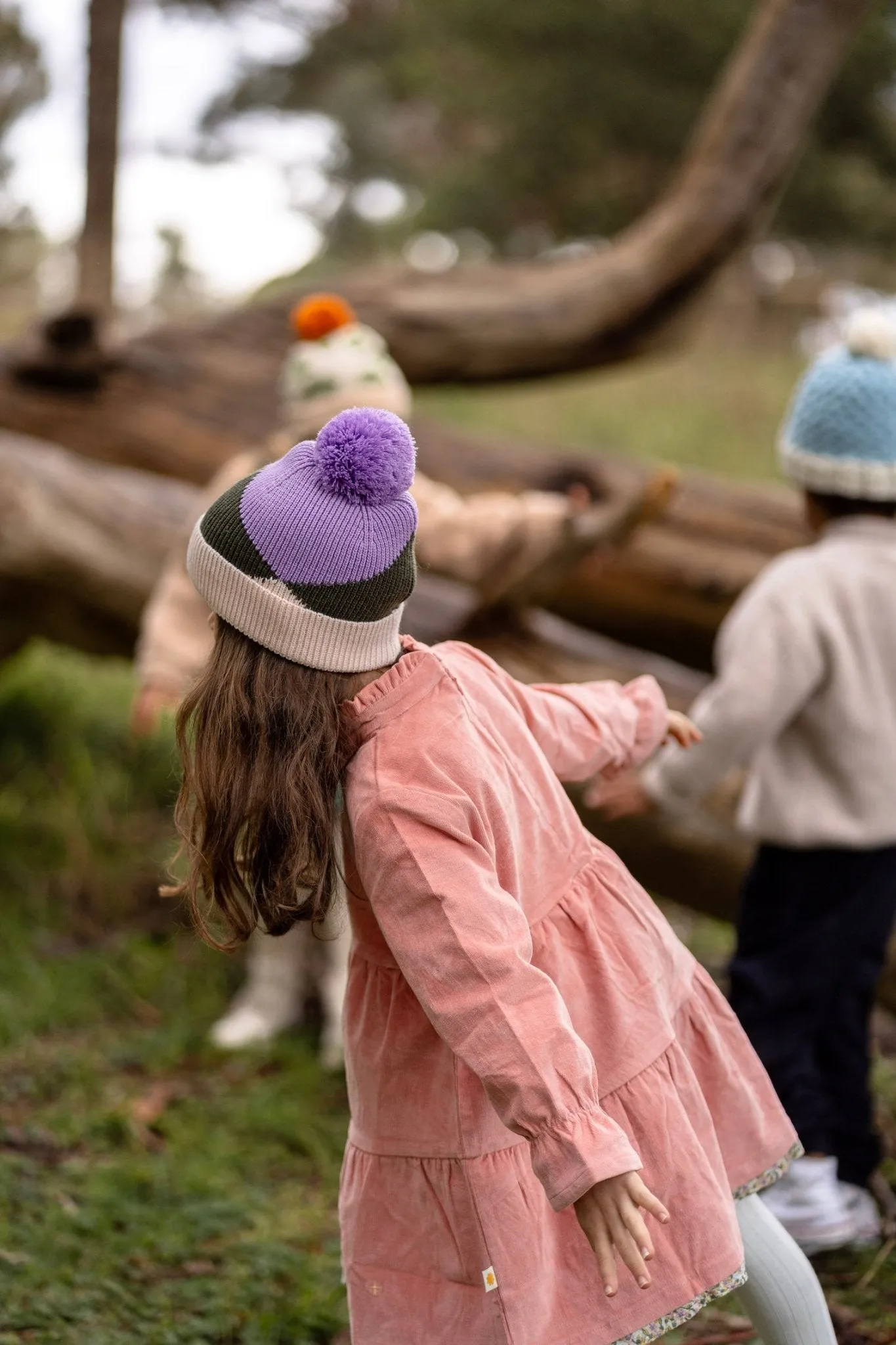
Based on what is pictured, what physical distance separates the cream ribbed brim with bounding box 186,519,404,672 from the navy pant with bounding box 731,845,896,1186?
4.09 ft

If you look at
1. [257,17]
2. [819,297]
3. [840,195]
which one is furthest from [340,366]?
[819,297]

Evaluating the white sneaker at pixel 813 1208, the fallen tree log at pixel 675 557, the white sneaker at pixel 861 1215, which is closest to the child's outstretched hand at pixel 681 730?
the white sneaker at pixel 813 1208

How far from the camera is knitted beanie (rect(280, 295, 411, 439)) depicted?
317 centimetres

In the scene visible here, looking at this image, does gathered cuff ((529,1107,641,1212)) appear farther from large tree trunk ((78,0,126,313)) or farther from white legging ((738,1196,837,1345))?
large tree trunk ((78,0,126,313))

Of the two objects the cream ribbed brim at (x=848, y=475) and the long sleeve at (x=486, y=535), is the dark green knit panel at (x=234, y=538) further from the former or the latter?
the long sleeve at (x=486, y=535)

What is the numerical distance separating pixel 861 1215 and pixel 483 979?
4.94ft

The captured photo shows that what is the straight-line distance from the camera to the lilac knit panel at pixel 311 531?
141 cm

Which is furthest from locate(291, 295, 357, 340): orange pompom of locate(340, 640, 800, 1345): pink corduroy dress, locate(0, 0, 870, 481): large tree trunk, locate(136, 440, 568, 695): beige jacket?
locate(340, 640, 800, 1345): pink corduroy dress

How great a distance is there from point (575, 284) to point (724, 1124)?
3.74m

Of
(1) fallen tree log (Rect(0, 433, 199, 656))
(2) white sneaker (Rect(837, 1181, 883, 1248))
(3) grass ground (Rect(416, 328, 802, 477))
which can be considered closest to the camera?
(2) white sneaker (Rect(837, 1181, 883, 1248))

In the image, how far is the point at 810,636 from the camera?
2.25 metres

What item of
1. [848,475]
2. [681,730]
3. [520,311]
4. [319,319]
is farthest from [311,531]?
[520,311]

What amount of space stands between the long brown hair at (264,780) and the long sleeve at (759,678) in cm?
91

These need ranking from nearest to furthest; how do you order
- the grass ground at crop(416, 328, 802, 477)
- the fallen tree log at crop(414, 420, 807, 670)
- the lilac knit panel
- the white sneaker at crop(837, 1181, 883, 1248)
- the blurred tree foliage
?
the lilac knit panel < the white sneaker at crop(837, 1181, 883, 1248) < the fallen tree log at crop(414, 420, 807, 670) < the blurred tree foliage < the grass ground at crop(416, 328, 802, 477)
